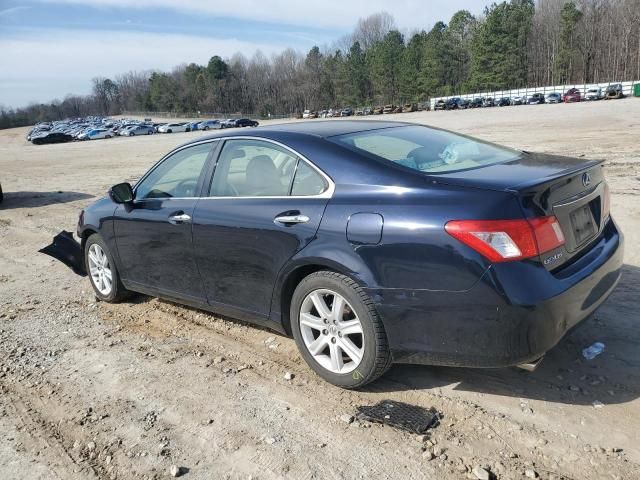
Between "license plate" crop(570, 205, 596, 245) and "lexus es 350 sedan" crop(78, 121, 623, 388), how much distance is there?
12 mm

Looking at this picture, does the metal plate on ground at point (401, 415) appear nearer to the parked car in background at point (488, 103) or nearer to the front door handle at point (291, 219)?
the front door handle at point (291, 219)

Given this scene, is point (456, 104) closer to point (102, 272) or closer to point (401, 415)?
point (102, 272)

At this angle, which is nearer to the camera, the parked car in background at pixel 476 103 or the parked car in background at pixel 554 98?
the parked car in background at pixel 554 98

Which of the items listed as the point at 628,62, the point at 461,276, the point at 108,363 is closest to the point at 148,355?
the point at 108,363

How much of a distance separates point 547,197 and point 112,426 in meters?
2.84

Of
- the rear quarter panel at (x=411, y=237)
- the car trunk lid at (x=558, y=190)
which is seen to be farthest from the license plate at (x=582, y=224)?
the rear quarter panel at (x=411, y=237)

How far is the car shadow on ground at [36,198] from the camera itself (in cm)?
1324

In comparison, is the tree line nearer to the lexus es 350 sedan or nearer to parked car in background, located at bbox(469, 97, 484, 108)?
parked car in background, located at bbox(469, 97, 484, 108)

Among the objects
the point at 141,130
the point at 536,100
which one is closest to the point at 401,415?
the point at 536,100

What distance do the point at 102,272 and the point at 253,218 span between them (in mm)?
2490

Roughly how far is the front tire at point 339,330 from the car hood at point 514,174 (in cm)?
85

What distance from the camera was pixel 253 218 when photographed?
383cm

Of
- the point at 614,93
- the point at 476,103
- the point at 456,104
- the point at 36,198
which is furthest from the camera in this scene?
the point at 456,104

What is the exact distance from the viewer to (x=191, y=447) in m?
3.10
